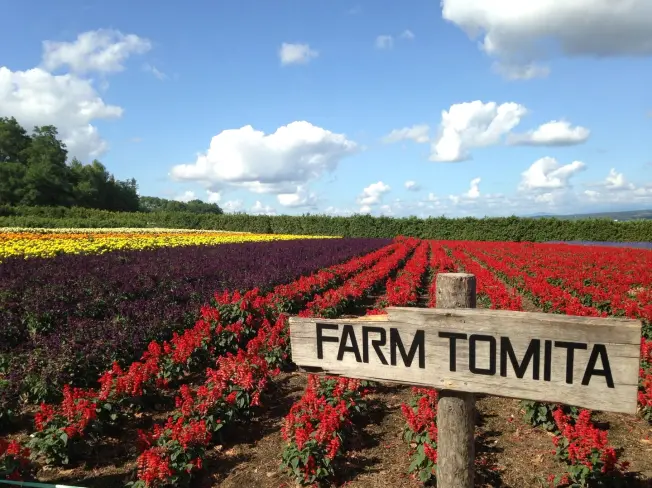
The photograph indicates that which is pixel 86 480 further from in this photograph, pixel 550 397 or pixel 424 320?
pixel 550 397

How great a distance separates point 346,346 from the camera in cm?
214

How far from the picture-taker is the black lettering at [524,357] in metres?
1.80

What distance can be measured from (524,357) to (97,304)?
8.29 m

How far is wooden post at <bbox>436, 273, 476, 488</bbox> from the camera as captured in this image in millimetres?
2031

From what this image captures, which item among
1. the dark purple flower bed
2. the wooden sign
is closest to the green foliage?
the wooden sign

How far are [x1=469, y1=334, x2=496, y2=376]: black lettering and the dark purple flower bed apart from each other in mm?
4988

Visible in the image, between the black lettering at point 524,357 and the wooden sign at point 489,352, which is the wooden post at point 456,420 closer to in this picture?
the wooden sign at point 489,352

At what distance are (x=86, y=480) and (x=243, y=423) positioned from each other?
5.11 feet

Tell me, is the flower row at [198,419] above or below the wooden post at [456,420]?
Result: below

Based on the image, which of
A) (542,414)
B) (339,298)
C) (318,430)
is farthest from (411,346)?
(339,298)

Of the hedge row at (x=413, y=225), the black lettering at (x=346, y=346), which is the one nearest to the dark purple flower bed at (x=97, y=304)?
the black lettering at (x=346, y=346)

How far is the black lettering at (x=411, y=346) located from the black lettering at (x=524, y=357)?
13.0 inches

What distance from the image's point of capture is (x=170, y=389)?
Result: 223 inches

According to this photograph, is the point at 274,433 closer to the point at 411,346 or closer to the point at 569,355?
the point at 411,346
